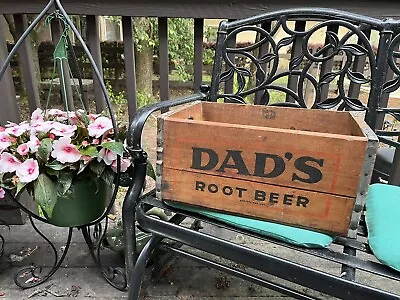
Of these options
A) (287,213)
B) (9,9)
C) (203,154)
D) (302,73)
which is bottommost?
(287,213)

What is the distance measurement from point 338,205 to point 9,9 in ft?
4.28

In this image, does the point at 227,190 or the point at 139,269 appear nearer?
the point at 227,190

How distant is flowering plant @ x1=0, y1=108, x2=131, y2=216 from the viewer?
1.01 m

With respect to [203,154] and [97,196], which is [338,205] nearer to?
[203,154]

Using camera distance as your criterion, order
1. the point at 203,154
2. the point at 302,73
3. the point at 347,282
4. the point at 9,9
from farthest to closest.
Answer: the point at 9,9 < the point at 302,73 < the point at 203,154 < the point at 347,282

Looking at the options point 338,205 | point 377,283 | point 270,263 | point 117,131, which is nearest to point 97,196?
point 117,131

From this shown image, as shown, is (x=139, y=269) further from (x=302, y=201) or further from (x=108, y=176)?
(x=302, y=201)

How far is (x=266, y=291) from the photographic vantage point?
1259mm

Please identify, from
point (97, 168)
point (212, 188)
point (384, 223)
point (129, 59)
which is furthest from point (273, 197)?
point (129, 59)

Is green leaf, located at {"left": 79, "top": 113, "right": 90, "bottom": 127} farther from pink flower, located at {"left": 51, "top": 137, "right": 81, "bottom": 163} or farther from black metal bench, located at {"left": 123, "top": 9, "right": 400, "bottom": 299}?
black metal bench, located at {"left": 123, "top": 9, "right": 400, "bottom": 299}

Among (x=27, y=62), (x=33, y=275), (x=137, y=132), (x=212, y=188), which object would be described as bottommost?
(x=33, y=275)

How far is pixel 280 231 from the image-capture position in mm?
791

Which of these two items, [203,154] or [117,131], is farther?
[117,131]

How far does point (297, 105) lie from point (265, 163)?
0.52 meters
